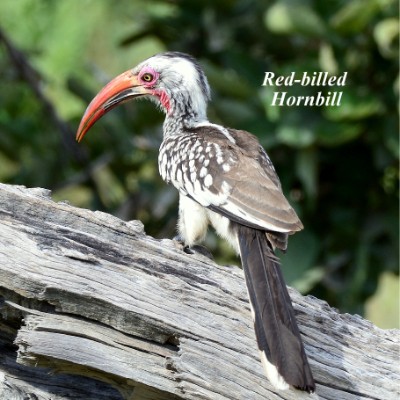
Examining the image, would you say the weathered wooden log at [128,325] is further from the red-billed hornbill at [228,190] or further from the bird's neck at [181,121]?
the bird's neck at [181,121]

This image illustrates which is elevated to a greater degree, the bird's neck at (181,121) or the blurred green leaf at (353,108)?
the blurred green leaf at (353,108)

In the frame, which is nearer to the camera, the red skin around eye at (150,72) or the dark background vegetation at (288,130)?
the red skin around eye at (150,72)

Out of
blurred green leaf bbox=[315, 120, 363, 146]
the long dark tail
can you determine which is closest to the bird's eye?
the long dark tail

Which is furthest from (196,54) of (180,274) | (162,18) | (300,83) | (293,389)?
(293,389)

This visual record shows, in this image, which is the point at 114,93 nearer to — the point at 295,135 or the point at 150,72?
the point at 150,72

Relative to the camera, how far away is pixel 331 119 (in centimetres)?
784

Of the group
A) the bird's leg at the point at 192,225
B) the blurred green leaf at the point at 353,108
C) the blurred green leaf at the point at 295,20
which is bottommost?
the bird's leg at the point at 192,225

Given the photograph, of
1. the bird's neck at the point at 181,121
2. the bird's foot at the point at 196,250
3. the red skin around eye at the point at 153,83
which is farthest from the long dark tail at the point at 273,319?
the red skin around eye at the point at 153,83

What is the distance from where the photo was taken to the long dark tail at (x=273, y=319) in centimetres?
→ 393

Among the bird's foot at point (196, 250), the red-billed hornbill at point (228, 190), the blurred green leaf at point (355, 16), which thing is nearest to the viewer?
the red-billed hornbill at point (228, 190)

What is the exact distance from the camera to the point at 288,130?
306 inches

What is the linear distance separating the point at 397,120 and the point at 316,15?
1027mm

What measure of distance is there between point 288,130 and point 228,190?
306cm

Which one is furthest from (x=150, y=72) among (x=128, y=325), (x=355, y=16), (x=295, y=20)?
(x=355, y=16)
